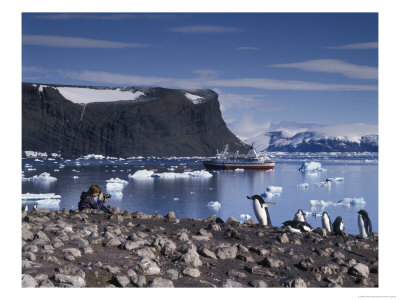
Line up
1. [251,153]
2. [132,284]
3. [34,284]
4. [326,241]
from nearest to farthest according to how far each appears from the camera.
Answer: [34,284] → [132,284] → [326,241] → [251,153]

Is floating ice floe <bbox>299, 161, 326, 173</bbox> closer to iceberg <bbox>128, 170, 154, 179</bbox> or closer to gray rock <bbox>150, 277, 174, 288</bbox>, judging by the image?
iceberg <bbox>128, 170, 154, 179</bbox>

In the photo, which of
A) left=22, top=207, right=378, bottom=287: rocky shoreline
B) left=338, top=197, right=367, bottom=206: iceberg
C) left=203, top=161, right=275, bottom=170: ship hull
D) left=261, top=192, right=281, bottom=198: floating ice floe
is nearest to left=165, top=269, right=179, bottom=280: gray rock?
left=22, top=207, right=378, bottom=287: rocky shoreline

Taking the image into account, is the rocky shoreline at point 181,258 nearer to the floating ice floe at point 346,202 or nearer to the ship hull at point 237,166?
the floating ice floe at point 346,202

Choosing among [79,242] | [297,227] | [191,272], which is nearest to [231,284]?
[191,272]

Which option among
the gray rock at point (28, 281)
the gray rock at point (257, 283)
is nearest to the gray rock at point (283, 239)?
the gray rock at point (257, 283)
